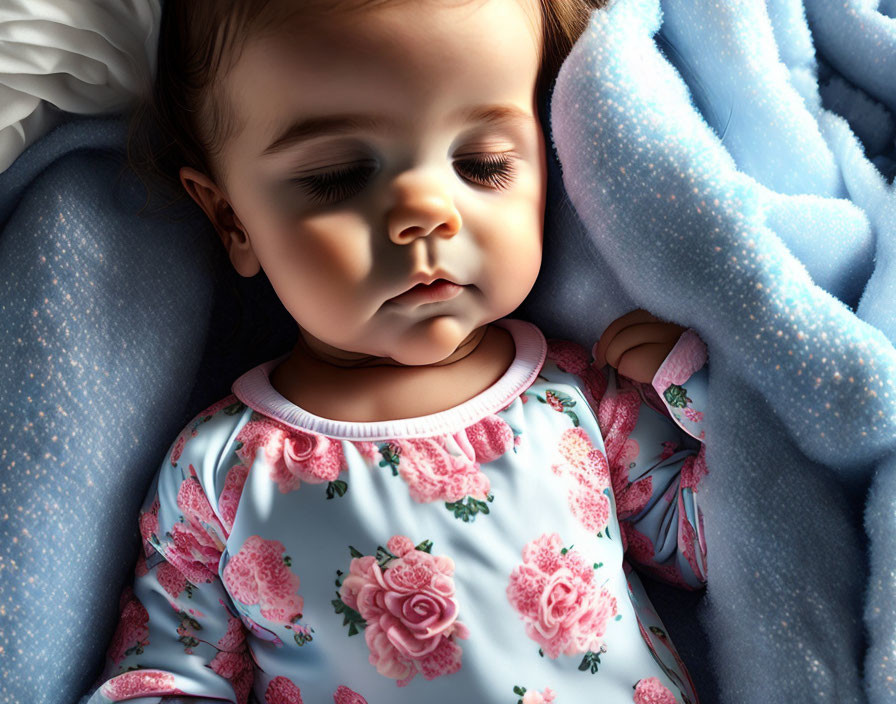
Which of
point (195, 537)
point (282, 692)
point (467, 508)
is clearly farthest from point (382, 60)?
point (282, 692)

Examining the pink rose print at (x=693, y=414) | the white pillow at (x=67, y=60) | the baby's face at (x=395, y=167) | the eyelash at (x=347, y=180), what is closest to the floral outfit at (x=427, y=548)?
the pink rose print at (x=693, y=414)

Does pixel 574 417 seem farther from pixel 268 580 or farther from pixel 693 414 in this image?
pixel 268 580

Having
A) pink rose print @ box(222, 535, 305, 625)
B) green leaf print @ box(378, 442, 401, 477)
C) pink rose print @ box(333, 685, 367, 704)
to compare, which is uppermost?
green leaf print @ box(378, 442, 401, 477)

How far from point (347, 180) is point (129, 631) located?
57cm

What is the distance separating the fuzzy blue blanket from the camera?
32.8 inches

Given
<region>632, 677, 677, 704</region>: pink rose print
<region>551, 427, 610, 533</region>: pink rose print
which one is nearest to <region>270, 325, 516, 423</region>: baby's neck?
<region>551, 427, 610, 533</region>: pink rose print

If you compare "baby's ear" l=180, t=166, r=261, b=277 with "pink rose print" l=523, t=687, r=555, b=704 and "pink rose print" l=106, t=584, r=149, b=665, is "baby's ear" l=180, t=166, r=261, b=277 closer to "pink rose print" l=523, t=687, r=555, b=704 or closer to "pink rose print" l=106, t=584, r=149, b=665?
"pink rose print" l=106, t=584, r=149, b=665

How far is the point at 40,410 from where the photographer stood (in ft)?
3.20

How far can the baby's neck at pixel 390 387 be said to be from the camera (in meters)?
0.98

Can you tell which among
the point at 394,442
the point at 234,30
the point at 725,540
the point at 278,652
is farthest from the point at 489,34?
the point at 278,652

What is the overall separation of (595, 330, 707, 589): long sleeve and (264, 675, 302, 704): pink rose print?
0.41m

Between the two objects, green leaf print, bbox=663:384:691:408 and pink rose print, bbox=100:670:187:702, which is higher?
green leaf print, bbox=663:384:691:408

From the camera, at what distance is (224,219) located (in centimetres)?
104

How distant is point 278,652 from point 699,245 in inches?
24.2
